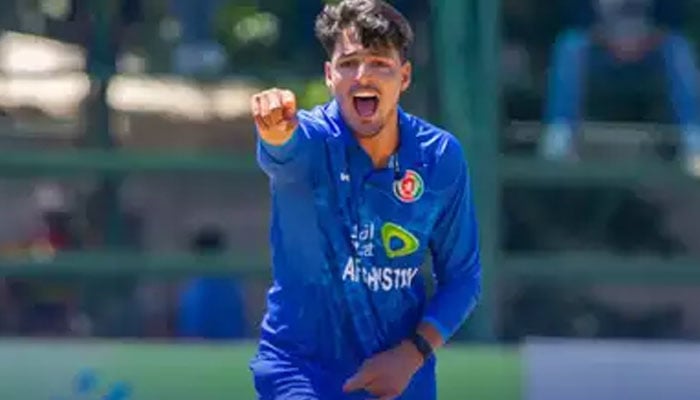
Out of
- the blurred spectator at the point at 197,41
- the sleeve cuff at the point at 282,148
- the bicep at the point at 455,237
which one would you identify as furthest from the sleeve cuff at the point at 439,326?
the blurred spectator at the point at 197,41

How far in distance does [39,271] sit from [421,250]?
3.54 metres

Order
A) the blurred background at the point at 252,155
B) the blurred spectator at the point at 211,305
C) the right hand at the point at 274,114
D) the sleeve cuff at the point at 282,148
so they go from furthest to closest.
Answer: the blurred background at the point at 252,155, the blurred spectator at the point at 211,305, the sleeve cuff at the point at 282,148, the right hand at the point at 274,114

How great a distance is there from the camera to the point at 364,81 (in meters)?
3.77

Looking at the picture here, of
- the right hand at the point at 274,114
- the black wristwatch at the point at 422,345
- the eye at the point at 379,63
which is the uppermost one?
the eye at the point at 379,63

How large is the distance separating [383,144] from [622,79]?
11.2 ft

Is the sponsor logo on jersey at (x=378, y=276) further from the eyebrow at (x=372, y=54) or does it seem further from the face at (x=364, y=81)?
the eyebrow at (x=372, y=54)

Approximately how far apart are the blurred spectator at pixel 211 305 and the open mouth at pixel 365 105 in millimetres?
3257

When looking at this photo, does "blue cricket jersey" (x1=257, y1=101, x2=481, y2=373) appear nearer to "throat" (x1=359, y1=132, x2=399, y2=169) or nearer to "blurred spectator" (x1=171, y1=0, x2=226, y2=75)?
"throat" (x1=359, y1=132, x2=399, y2=169)

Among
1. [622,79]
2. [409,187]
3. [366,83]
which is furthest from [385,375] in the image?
[622,79]

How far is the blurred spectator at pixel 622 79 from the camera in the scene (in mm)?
7109

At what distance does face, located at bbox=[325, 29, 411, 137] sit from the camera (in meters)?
3.78

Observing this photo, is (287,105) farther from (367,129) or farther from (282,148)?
(367,129)

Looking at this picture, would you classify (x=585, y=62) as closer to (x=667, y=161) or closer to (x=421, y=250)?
(x=667, y=161)

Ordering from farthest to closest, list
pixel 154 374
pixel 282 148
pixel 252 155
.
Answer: pixel 252 155 < pixel 154 374 < pixel 282 148
